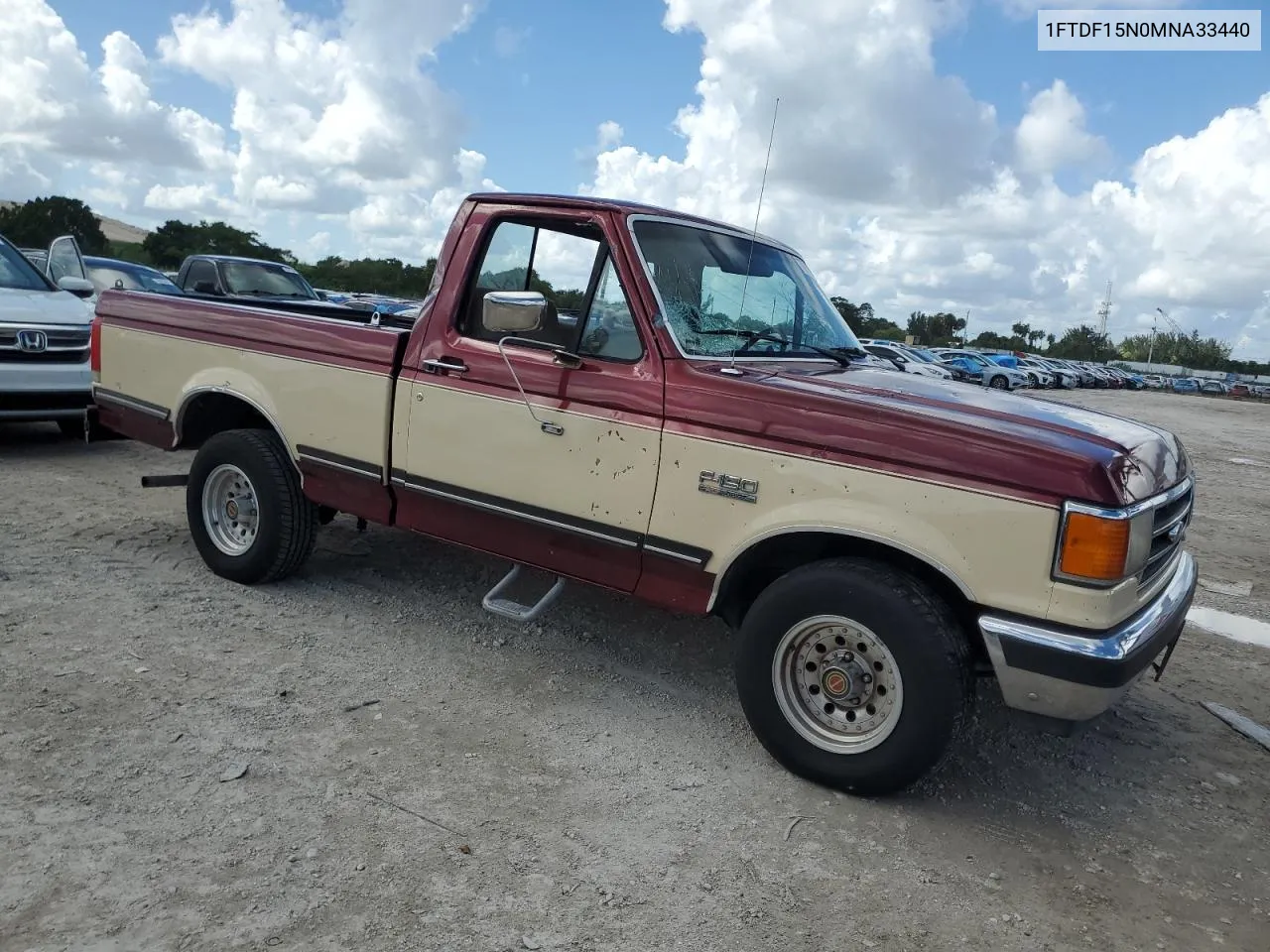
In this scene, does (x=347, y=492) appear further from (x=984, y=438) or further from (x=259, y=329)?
(x=984, y=438)

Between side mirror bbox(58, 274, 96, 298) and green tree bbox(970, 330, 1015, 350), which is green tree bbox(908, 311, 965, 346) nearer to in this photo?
green tree bbox(970, 330, 1015, 350)

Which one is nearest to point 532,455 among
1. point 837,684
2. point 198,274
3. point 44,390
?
point 837,684

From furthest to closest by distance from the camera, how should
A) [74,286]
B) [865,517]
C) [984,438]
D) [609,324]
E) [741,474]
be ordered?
[74,286]
[609,324]
[741,474]
[865,517]
[984,438]

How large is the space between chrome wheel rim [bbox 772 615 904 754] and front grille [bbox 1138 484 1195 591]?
91 centimetres

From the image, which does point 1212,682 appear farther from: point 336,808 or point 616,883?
point 336,808

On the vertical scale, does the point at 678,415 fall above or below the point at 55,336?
above

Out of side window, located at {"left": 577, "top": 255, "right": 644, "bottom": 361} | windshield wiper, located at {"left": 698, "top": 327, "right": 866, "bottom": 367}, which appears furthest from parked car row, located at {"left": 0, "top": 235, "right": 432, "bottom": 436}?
windshield wiper, located at {"left": 698, "top": 327, "right": 866, "bottom": 367}

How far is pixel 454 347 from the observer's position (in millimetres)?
4195

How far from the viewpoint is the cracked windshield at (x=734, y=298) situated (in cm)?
389

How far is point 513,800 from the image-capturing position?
324 centimetres

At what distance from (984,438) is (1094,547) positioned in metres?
0.47

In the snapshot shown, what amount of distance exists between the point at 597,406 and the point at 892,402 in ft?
3.74

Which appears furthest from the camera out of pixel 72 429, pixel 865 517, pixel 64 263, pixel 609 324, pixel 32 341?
pixel 64 263

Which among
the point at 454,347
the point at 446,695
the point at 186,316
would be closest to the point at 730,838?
the point at 446,695
